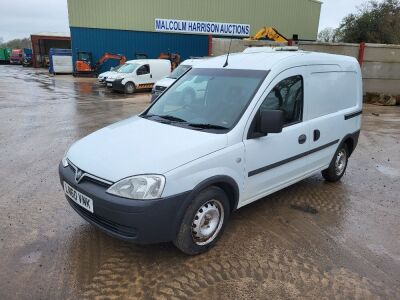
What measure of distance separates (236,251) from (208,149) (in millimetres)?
1141

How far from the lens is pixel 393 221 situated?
4562 mm

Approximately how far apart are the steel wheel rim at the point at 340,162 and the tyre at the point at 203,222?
2691 millimetres

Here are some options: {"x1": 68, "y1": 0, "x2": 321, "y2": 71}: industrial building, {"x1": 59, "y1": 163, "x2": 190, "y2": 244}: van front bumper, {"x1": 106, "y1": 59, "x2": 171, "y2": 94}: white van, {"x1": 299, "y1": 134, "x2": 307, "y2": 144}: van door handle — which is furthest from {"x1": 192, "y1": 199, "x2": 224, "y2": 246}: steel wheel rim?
{"x1": 68, "y1": 0, "x2": 321, "y2": 71}: industrial building

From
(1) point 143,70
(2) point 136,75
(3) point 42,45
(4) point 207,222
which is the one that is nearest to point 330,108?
(4) point 207,222

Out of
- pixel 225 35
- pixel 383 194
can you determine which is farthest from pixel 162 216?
pixel 225 35

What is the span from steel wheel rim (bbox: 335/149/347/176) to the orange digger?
84.2ft

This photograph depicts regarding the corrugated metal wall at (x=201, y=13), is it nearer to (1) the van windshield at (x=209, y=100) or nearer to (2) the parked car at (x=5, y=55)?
(1) the van windshield at (x=209, y=100)

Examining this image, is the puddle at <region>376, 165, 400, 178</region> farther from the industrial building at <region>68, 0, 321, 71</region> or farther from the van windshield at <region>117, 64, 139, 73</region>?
the industrial building at <region>68, 0, 321, 71</region>

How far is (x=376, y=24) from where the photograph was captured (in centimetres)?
3197

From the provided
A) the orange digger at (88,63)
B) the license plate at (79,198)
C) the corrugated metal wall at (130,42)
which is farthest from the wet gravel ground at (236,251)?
the corrugated metal wall at (130,42)

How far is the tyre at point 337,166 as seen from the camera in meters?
5.54

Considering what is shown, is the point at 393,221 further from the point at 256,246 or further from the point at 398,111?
the point at 398,111

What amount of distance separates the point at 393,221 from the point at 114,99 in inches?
576

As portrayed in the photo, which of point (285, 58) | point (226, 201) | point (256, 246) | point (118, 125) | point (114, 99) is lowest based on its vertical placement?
point (114, 99)
